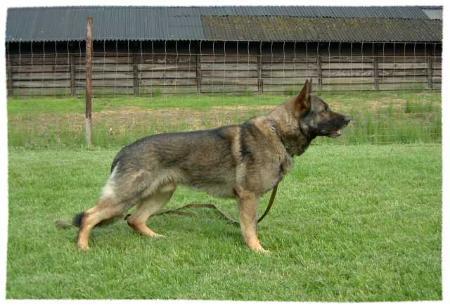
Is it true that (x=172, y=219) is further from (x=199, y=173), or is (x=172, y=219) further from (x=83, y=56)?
(x=83, y=56)

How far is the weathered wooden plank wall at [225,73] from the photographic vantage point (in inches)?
388

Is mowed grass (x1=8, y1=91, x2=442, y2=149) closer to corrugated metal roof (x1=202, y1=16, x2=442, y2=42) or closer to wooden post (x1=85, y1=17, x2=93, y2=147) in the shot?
wooden post (x1=85, y1=17, x2=93, y2=147)

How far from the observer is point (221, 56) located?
1103 centimetres

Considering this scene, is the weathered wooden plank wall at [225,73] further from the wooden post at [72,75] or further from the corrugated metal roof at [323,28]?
the corrugated metal roof at [323,28]

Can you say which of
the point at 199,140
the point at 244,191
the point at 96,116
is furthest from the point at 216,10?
the point at 96,116

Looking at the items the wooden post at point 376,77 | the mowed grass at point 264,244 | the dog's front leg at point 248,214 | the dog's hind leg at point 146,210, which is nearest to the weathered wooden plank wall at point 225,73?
the wooden post at point 376,77

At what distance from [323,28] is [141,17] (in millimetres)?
2469

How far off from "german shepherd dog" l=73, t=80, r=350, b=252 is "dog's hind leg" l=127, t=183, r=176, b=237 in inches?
11.8

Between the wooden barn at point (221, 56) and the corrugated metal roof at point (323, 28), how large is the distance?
0.06 feet

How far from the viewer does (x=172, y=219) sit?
525 centimetres

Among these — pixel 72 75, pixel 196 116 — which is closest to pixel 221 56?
pixel 196 116

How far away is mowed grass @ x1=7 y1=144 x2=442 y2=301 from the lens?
335 cm

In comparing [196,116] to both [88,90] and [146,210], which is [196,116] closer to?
[88,90]

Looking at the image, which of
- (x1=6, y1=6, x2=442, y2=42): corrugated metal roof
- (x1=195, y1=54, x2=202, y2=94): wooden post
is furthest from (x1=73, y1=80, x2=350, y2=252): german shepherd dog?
Result: (x1=195, y1=54, x2=202, y2=94): wooden post
